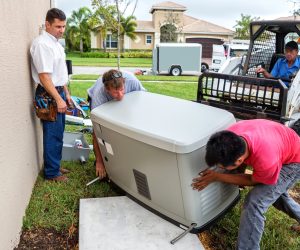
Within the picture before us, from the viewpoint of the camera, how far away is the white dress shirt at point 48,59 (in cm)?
346

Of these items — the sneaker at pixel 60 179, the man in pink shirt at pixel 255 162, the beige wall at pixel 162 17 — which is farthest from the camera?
the beige wall at pixel 162 17

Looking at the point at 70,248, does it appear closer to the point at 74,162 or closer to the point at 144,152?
the point at 144,152

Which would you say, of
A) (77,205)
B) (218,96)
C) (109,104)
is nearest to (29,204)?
(77,205)

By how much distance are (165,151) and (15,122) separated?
145 centimetres

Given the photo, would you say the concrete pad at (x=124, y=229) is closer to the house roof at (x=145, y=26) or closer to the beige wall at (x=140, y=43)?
the house roof at (x=145, y=26)

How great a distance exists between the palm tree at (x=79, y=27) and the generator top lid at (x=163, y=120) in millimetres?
41595

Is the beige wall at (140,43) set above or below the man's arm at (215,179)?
above

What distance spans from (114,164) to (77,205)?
2.11ft

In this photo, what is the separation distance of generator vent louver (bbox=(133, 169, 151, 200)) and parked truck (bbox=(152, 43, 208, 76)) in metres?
17.8

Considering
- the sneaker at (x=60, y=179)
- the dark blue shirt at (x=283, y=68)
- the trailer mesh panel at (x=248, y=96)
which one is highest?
the dark blue shirt at (x=283, y=68)

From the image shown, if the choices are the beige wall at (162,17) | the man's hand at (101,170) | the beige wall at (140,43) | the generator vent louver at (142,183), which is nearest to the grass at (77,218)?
the man's hand at (101,170)

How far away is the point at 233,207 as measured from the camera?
333 centimetres

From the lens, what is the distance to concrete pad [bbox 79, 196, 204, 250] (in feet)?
8.82

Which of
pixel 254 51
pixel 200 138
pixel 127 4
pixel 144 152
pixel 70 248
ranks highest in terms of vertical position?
pixel 127 4
